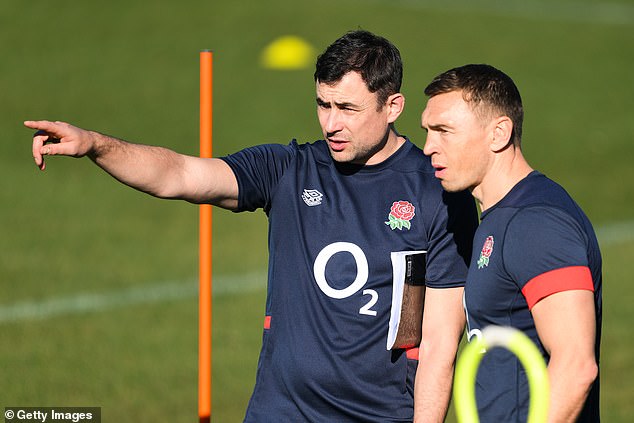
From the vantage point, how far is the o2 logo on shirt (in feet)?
20.7

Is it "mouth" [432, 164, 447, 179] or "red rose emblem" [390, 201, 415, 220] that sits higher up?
"mouth" [432, 164, 447, 179]

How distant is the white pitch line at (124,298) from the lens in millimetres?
13859

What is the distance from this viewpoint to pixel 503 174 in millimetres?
5508

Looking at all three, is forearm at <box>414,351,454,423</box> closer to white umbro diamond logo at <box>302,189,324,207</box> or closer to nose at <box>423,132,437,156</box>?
white umbro diamond logo at <box>302,189,324,207</box>

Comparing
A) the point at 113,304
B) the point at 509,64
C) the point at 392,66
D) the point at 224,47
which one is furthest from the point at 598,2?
the point at 392,66

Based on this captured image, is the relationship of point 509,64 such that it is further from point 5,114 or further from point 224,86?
point 5,114

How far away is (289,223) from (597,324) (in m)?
1.86

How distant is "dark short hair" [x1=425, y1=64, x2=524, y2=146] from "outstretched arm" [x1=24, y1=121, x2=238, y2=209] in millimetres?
1375

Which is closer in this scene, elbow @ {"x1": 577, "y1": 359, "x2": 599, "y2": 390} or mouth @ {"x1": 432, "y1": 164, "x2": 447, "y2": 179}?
elbow @ {"x1": 577, "y1": 359, "x2": 599, "y2": 390}

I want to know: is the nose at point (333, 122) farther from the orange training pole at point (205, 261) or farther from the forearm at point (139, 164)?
the orange training pole at point (205, 261)

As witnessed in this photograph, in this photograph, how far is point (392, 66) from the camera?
6.50 meters

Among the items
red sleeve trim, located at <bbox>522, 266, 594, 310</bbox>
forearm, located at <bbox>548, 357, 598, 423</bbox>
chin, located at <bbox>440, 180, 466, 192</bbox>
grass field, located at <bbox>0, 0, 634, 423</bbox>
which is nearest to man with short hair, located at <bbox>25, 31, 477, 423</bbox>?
chin, located at <bbox>440, 180, 466, 192</bbox>

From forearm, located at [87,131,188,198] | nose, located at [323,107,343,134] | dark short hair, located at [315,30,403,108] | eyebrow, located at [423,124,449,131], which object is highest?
dark short hair, located at [315,30,403,108]

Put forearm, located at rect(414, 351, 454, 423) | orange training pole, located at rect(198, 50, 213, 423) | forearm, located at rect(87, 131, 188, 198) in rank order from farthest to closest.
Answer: orange training pole, located at rect(198, 50, 213, 423)
forearm, located at rect(414, 351, 454, 423)
forearm, located at rect(87, 131, 188, 198)
